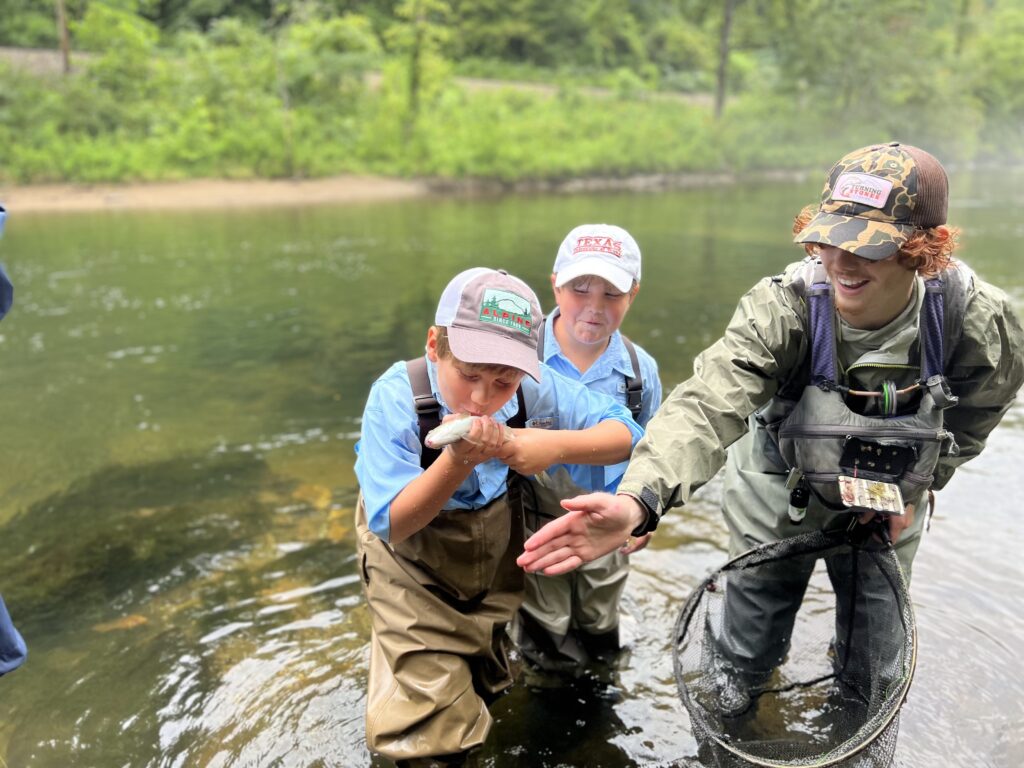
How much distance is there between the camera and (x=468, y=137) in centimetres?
3569

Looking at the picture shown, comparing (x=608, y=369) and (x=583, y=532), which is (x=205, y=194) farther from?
(x=583, y=532)

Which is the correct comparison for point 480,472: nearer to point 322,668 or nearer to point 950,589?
point 322,668

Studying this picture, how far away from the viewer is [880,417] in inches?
114

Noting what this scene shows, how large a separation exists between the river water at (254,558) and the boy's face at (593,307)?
174cm

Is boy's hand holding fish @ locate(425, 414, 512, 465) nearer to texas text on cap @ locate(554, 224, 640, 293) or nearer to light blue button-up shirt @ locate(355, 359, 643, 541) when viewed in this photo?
light blue button-up shirt @ locate(355, 359, 643, 541)

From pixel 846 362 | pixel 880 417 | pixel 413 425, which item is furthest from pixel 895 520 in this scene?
pixel 413 425

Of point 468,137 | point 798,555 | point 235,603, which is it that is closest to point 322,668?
point 235,603

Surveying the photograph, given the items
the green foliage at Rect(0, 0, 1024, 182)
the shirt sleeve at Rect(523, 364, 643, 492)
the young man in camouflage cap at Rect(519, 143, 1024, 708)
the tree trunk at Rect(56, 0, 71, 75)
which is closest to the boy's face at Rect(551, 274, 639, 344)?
the shirt sleeve at Rect(523, 364, 643, 492)

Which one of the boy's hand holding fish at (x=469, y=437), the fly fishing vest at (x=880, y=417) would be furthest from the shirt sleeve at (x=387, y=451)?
the fly fishing vest at (x=880, y=417)

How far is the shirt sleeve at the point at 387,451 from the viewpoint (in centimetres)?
271

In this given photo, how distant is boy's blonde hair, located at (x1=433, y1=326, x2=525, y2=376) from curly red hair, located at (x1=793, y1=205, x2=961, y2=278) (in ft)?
4.21

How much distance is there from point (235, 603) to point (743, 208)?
2734 cm

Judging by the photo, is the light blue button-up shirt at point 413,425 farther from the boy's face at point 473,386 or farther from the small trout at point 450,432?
the small trout at point 450,432

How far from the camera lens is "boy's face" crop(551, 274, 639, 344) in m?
3.54
